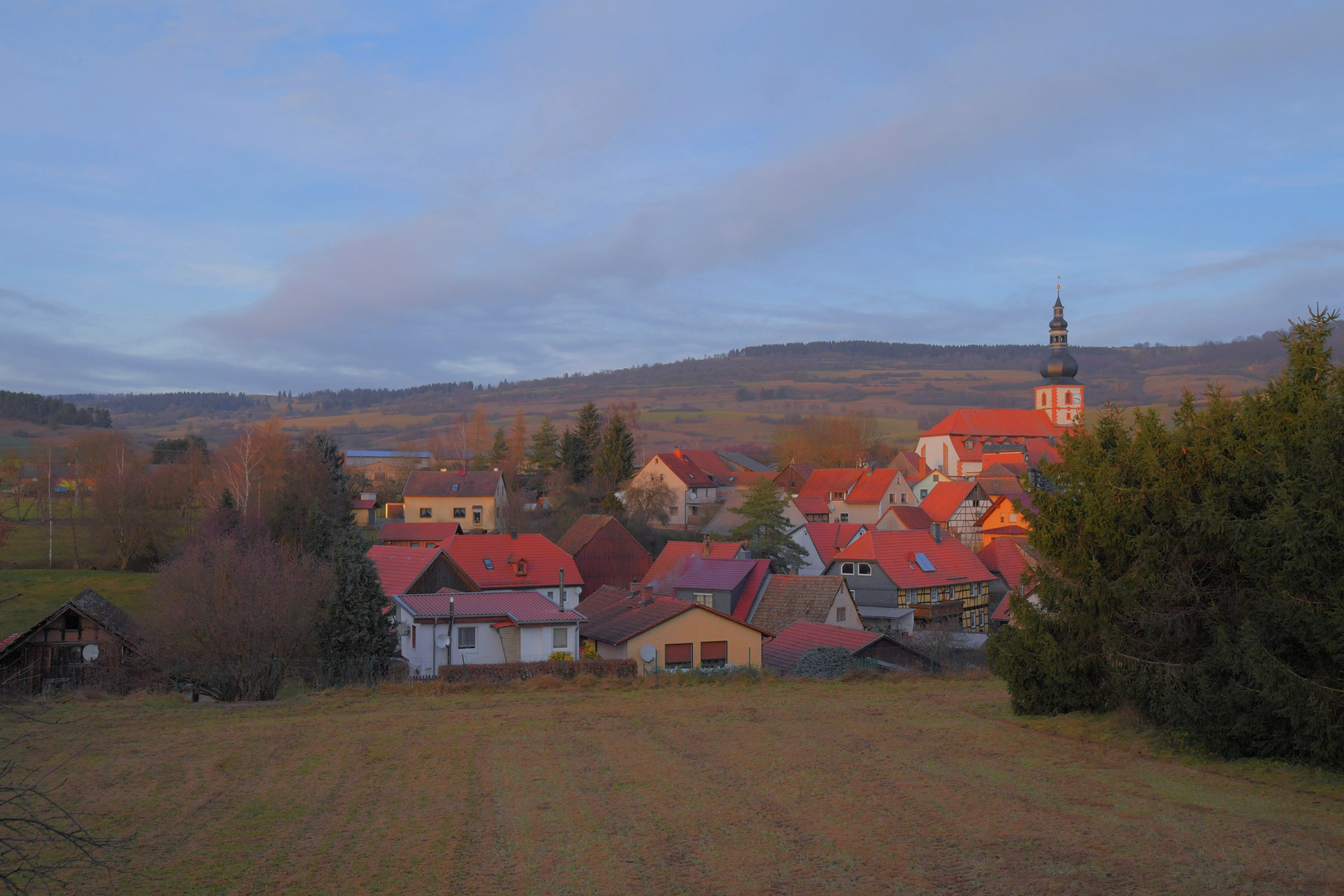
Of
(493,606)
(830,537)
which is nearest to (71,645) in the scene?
(493,606)

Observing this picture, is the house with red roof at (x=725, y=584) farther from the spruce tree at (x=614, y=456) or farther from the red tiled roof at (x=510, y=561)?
the spruce tree at (x=614, y=456)

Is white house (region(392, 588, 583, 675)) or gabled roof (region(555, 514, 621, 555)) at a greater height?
gabled roof (region(555, 514, 621, 555))

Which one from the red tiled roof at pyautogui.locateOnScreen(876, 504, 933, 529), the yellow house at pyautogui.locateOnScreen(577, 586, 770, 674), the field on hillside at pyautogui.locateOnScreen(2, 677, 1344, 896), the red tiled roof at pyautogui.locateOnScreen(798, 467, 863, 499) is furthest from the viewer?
the red tiled roof at pyautogui.locateOnScreen(798, 467, 863, 499)

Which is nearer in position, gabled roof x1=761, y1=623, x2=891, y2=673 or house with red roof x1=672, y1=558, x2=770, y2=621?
gabled roof x1=761, y1=623, x2=891, y2=673

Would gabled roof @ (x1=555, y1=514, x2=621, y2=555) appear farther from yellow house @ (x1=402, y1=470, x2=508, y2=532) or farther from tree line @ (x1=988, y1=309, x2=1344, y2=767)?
tree line @ (x1=988, y1=309, x2=1344, y2=767)

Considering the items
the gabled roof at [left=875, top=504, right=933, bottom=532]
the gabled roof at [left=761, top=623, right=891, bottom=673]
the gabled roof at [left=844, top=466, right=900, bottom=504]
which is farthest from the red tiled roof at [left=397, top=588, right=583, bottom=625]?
the gabled roof at [left=844, top=466, right=900, bottom=504]

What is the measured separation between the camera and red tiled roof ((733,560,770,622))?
36.9 metres

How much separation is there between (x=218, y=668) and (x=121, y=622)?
30.6ft

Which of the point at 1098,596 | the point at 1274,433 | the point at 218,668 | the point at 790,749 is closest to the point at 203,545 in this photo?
the point at 218,668

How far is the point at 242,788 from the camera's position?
11.8 meters

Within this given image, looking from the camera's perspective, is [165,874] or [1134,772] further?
[1134,772]

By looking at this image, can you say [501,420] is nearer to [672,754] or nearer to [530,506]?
[530,506]

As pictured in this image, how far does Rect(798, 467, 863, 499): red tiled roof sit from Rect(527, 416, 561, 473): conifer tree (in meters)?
21.1

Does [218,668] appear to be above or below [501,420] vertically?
below
